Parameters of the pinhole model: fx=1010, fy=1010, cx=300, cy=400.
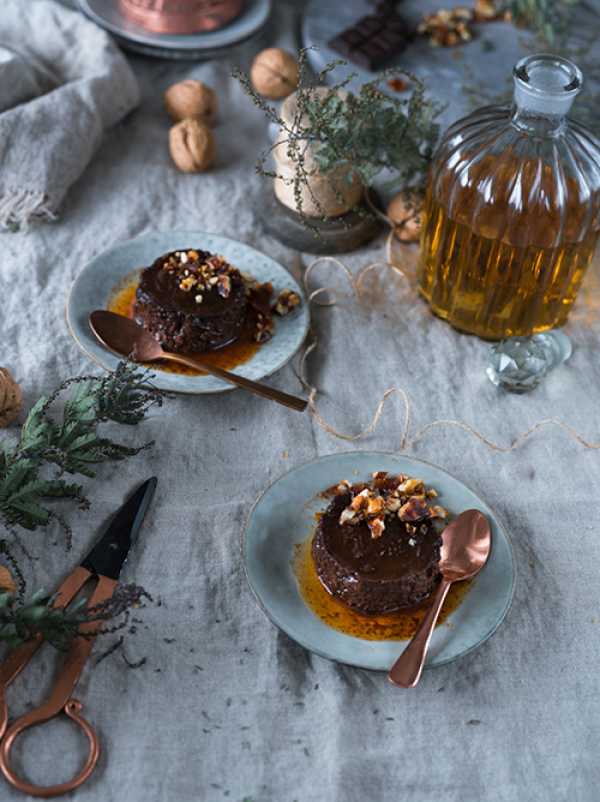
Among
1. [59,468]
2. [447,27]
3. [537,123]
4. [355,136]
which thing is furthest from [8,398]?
[447,27]

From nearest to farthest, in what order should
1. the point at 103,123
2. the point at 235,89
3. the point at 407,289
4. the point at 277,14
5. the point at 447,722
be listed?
the point at 447,722 → the point at 407,289 → the point at 103,123 → the point at 235,89 → the point at 277,14

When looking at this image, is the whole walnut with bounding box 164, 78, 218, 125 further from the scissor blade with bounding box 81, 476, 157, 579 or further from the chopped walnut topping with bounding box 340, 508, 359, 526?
the chopped walnut topping with bounding box 340, 508, 359, 526

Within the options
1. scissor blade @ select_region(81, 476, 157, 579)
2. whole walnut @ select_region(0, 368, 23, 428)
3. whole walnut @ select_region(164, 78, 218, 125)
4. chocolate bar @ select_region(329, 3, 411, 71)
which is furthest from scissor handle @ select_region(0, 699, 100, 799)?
chocolate bar @ select_region(329, 3, 411, 71)

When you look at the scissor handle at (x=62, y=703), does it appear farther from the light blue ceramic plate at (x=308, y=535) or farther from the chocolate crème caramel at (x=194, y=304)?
the chocolate crème caramel at (x=194, y=304)

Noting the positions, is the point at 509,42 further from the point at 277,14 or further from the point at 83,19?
the point at 83,19

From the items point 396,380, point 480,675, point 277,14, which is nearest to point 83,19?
point 277,14

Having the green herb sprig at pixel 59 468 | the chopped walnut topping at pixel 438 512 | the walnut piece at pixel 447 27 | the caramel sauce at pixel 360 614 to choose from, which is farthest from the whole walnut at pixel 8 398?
the walnut piece at pixel 447 27
